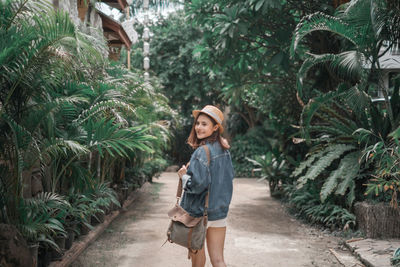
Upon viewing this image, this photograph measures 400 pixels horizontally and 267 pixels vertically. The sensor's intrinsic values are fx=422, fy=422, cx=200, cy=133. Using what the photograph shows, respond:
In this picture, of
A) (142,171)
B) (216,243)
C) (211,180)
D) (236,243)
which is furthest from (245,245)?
(142,171)

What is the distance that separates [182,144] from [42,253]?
53.3 ft

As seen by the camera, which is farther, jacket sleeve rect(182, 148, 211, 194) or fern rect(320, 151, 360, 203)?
fern rect(320, 151, 360, 203)

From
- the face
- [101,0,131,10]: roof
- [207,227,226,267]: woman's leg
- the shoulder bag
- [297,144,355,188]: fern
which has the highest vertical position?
[101,0,131,10]: roof

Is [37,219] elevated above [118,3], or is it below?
below

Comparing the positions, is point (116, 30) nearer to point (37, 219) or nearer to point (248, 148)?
point (37, 219)

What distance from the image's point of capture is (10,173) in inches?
149

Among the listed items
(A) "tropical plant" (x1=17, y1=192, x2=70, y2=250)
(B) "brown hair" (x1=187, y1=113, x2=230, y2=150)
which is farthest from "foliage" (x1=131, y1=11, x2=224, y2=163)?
(B) "brown hair" (x1=187, y1=113, x2=230, y2=150)

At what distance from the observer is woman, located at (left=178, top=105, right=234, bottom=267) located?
3.22m

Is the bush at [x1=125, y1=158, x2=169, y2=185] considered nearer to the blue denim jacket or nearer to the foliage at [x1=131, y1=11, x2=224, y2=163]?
the foliage at [x1=131, y1=11, x2=224, y2=163]

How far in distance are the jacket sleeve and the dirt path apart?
1885mm

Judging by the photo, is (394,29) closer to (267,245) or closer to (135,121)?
(267,245)

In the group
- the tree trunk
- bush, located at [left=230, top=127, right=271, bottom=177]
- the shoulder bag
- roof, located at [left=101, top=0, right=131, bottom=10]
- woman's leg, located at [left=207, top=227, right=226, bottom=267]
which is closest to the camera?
the shoulder bag

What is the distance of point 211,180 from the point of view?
3324mm

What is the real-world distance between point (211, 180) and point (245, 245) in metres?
2.70
